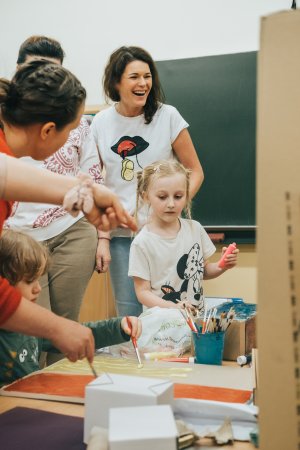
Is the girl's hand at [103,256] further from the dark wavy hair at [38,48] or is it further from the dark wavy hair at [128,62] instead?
the dark wavy hair at [38,48]

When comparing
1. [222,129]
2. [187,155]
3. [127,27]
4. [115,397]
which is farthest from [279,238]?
[127,27]

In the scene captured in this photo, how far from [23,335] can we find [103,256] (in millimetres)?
751

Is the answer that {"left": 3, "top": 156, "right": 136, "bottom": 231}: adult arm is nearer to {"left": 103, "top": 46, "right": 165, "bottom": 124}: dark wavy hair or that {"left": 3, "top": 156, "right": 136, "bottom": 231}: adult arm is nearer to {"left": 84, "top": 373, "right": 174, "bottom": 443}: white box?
{"left": 84, "top": 373, "right": 174, "bottom": 443}: white box

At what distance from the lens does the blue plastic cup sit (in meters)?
1.34

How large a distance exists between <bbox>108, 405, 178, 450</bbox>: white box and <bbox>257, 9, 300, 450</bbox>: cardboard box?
0.45 ft

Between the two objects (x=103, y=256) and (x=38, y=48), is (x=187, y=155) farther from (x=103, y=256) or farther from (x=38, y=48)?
(x=38, y=48)

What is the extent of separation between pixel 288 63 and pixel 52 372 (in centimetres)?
93

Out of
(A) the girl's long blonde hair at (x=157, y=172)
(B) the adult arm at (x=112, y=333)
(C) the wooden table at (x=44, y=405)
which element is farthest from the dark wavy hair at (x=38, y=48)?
(C) the wooden table at (x=44, y=405)

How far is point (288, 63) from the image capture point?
578mm

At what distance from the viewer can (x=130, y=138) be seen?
2201 mm

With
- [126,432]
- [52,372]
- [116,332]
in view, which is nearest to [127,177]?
[116,332]

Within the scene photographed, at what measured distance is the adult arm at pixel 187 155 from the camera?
7.30 feet

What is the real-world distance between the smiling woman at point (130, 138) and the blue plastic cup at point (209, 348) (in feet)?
2.64

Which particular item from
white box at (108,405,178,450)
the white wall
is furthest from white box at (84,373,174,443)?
the white wall
